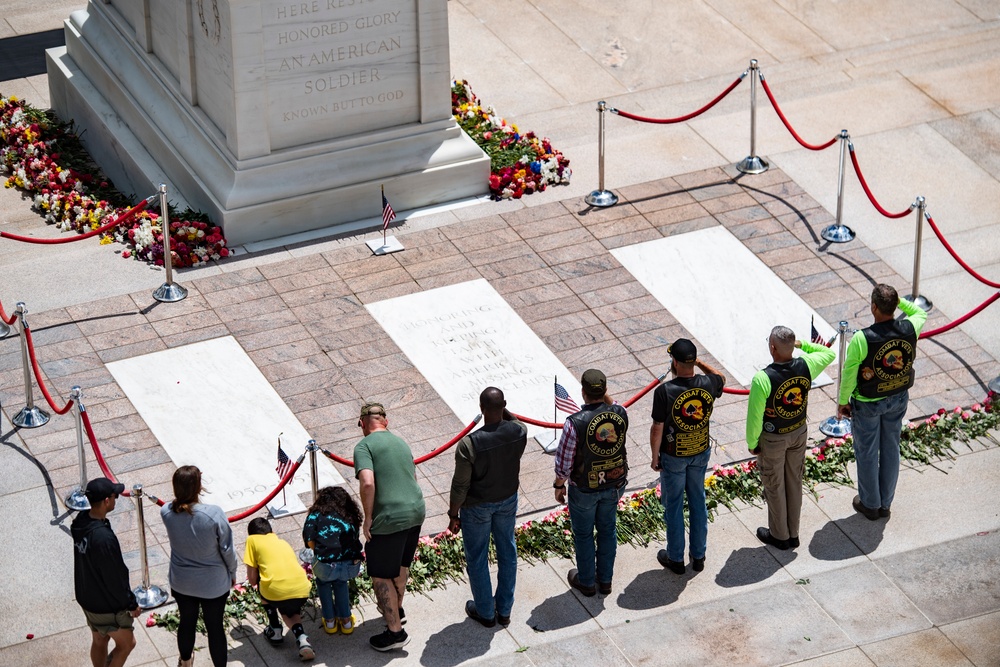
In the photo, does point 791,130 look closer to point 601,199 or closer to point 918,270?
point 601,199

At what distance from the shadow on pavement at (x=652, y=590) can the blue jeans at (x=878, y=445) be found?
1375 millimetres

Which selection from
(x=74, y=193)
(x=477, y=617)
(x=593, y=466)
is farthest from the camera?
(x=74, y=193)

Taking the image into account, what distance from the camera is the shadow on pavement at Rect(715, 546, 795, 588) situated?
34.7ft

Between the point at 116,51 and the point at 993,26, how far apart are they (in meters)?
9.18

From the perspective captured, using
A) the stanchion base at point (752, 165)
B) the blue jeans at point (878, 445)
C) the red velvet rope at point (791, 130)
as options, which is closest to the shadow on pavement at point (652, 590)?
the blue jeans at point (878, 445)

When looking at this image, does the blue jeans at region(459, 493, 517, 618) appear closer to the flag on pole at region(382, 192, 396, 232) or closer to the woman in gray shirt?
the woman in gray shirt

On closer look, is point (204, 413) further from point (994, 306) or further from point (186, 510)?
point (994, 306)

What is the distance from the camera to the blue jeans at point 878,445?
35.2 ft

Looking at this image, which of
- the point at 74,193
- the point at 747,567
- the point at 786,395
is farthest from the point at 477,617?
the point at 74,193

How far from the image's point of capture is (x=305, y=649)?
977cm

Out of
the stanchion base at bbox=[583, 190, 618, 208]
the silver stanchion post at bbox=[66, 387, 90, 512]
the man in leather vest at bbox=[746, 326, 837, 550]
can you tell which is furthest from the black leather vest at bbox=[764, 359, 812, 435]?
the stanchion base at bbox=[583, 190, 618, 208]

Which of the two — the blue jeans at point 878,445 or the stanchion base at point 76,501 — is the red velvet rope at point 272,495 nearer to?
the stanchion base at point 76,501

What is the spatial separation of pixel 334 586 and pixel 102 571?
1465 mm

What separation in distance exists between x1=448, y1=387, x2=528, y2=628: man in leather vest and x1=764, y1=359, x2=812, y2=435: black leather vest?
1.54m
